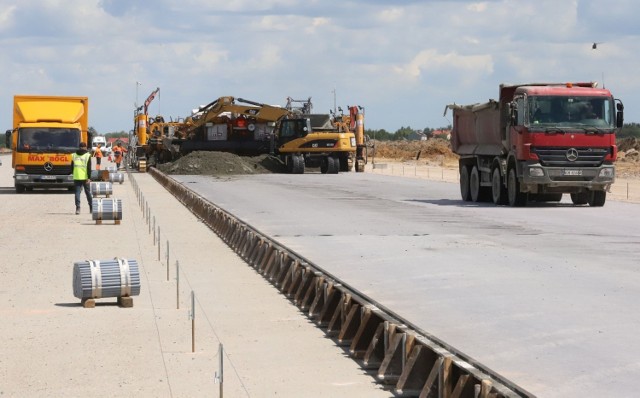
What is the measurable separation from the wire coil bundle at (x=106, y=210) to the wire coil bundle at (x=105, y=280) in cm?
1427

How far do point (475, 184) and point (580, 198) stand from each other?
3432 mm

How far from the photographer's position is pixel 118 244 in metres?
24.8

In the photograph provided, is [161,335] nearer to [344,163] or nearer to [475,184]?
[475,184]

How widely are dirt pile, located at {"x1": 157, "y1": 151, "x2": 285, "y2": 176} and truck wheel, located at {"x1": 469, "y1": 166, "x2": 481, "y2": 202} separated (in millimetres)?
27641

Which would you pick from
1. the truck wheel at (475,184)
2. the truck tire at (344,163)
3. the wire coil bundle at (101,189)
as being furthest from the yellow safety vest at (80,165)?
the truck tire at (344,163)

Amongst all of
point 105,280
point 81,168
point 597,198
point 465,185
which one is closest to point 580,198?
point 597,198

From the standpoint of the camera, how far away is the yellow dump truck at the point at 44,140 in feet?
150

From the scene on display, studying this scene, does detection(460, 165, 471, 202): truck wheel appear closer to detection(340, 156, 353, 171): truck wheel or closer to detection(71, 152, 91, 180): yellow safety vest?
detection(71, 152, 91, 180): yellow safety vest

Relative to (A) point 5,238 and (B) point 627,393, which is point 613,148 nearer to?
(A) point 5,238

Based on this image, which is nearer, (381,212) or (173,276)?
(173,276)

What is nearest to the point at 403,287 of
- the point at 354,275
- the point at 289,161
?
the point at 354,275

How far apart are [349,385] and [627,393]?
218cm

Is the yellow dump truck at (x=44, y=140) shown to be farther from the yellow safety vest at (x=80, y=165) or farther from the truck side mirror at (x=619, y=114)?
the truck side mirror at (x=619, y=114)

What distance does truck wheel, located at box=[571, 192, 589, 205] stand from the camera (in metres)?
36.9
